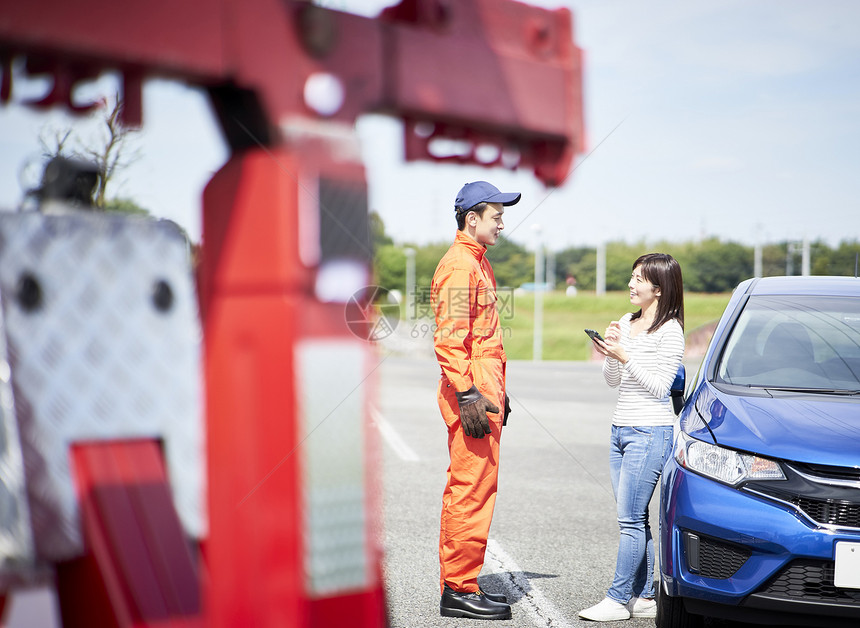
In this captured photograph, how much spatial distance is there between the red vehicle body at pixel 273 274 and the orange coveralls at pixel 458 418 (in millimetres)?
2523

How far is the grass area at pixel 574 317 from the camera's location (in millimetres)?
47062

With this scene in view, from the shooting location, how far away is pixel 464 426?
13.0ft

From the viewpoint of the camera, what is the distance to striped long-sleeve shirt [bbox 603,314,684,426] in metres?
4.21

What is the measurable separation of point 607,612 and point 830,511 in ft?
4.21

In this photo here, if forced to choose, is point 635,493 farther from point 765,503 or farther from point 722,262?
point 722,262

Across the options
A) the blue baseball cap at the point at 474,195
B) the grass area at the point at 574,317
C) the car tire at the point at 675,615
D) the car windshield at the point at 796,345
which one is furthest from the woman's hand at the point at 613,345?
the grass area at the point at 574,317

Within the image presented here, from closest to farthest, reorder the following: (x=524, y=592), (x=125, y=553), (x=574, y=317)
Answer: (x=125, y=553) → (x=524, y=592) → (x=574, y=317)

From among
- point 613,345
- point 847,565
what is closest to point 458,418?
point 613,345

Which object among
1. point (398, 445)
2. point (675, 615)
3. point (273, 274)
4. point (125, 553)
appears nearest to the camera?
point (273, 274)

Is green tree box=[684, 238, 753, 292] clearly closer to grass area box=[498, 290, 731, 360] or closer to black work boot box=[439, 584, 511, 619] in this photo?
grass area box=[498, 290, 731, 360]

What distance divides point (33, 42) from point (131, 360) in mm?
582

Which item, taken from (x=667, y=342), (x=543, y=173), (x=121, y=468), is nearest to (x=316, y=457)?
(x=121, y=468)

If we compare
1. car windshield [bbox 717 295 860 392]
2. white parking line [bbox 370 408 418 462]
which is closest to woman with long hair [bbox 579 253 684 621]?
car windshield [bbox 717 295 860 392]

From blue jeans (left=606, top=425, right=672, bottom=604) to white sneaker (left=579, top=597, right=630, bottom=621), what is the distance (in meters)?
0.04
